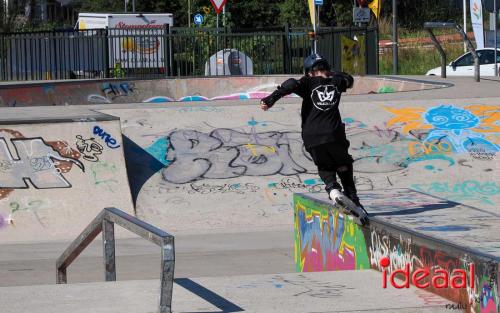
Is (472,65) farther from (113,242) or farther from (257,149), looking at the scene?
(113,242)

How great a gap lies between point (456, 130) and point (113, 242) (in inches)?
357

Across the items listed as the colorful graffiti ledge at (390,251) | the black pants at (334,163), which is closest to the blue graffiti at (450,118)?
the colorful graffiti ledge at (390,251)

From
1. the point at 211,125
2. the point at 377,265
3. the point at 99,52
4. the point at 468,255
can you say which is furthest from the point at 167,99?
the point at 468,255

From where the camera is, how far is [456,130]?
47.6 ft

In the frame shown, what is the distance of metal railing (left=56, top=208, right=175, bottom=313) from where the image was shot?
4.98m

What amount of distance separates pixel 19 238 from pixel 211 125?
3.86m

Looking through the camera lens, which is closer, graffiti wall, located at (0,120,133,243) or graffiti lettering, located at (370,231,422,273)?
graffiti lettering, located at (370,231,422,273)

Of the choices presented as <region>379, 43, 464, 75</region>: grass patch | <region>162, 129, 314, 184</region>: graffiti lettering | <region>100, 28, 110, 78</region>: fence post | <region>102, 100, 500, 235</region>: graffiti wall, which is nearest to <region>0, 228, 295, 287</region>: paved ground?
<region>102, 100, 500, 235</region>: graffiti wall

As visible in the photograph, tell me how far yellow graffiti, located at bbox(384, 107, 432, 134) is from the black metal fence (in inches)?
405

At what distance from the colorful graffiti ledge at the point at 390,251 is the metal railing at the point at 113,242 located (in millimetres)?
1741

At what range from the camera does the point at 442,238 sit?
6.20 meters

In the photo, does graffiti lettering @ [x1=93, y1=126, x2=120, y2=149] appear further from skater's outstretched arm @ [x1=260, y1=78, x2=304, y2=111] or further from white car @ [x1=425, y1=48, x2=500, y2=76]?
white car @ [x1=425, y1=48, x2=500, y2=76]

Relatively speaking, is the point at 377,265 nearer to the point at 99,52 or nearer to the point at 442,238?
the point at 442,238

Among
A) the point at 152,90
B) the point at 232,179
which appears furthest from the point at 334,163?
the point at 152,90
